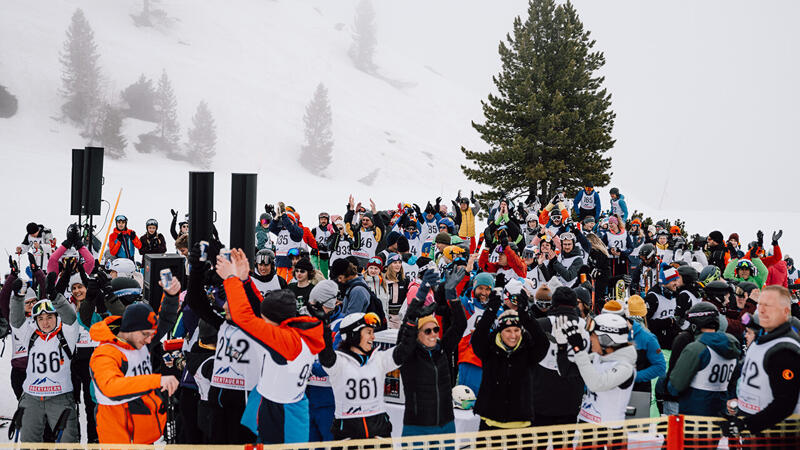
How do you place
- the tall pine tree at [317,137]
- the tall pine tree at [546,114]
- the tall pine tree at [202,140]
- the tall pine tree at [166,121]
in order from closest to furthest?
1. the tall pine tree at [546,114]
2. the tall pine tree at [166,121]
3. the tall pine tree at [202,140]
4. the tall pine tree at [317,137]

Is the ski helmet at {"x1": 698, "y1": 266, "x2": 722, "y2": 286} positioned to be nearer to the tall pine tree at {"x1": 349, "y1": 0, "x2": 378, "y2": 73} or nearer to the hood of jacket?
the hood of jacket

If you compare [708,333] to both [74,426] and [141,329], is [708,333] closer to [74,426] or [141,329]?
[141,329]

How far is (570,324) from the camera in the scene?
5008mm

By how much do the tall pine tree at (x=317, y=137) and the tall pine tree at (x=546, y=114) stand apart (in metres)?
67.9

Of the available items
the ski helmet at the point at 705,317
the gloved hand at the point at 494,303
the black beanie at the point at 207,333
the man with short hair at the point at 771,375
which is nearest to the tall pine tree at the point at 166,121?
the black beanie at the point at 207,333

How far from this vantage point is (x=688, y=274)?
8.72 metres

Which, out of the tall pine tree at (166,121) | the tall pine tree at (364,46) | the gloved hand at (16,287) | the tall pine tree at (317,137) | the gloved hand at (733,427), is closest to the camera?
the gloved hand at (733,427)

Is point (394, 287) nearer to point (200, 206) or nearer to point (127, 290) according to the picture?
point (127, 290)

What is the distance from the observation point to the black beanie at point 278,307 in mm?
4902

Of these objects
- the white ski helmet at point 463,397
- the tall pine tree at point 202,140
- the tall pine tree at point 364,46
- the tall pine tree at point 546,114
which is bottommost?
the white ski helmet at point 463,397

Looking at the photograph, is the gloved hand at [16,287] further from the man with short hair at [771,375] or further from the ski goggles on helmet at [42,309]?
the man with short hair at [771,375]

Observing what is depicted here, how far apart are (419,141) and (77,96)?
6011 centimetres

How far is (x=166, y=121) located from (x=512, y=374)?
93.0 metres

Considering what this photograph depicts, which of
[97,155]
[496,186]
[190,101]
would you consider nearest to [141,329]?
[97,155]
